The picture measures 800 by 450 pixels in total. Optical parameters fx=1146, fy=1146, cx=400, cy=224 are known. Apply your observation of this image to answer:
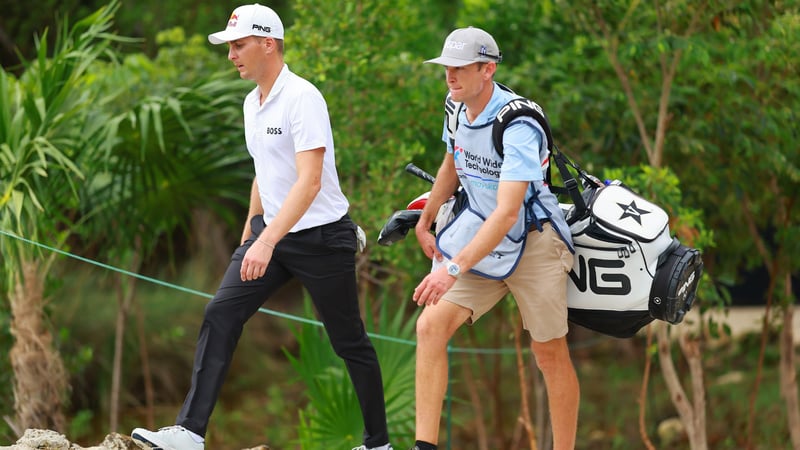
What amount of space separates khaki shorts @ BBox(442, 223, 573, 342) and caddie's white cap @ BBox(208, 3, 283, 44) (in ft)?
3.46

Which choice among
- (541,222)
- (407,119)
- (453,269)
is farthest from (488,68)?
(407,119)

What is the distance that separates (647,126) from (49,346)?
355cm

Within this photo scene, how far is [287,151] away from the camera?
3.80 metres

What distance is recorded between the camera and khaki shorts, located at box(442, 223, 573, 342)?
379cm

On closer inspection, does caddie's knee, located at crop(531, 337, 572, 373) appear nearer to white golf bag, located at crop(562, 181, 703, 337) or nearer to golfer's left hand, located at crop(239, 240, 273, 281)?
white golf bag, located at crop(562, 181, 703, 337)

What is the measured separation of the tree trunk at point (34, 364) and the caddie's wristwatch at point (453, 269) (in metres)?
3.11

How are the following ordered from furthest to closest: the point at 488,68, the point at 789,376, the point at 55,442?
1. the point at 789,376
2. the point at 55,442
3. the point at 488,68

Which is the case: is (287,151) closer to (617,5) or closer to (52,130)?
(52,130)

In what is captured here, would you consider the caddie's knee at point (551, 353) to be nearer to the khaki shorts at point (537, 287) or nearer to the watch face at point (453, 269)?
the khaki shorts at point (537, 287)

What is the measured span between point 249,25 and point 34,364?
302 cm

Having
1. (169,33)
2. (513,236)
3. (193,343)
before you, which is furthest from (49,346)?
(193,343)

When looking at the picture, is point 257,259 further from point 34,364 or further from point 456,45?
point 34,364

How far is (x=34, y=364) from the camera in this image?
6012 mm

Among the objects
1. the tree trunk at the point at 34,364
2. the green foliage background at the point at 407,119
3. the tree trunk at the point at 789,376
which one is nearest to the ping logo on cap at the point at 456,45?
the green foliage background at the point at 407,119
